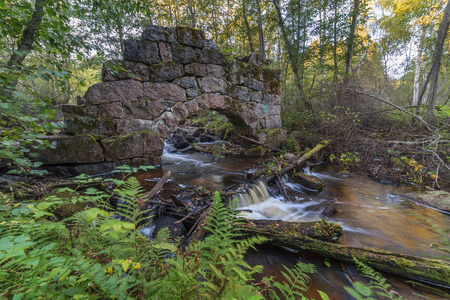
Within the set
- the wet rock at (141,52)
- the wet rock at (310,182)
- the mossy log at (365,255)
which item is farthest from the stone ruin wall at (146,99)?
the mossy log at (365,255)

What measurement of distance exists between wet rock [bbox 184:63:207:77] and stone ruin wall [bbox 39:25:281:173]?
0.03 metres

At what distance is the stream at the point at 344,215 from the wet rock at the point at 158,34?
3.20 m

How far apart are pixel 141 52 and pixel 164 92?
0.97m

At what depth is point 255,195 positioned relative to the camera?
3.35 meters

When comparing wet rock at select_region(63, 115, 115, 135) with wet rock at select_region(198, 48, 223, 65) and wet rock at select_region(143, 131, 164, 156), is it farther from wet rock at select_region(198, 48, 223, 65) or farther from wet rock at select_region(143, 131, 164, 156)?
wet rock at select_region(198, 48, 223, 65)

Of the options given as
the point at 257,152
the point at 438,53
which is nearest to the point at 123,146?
the point at 257,152

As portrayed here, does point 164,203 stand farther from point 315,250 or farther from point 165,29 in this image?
point 165,29

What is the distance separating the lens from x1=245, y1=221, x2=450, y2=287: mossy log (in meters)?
1.56

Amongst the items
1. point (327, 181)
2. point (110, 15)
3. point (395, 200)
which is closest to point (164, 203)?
point (110, 15)

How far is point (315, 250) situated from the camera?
1.92 metres

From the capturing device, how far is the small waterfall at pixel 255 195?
10.3 feet

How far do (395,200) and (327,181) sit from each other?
1.26m

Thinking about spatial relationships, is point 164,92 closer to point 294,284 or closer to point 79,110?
point 79,110

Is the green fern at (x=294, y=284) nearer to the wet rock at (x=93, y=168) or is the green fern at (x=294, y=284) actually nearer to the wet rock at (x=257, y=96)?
the wet rock at (x=93, y=168)
